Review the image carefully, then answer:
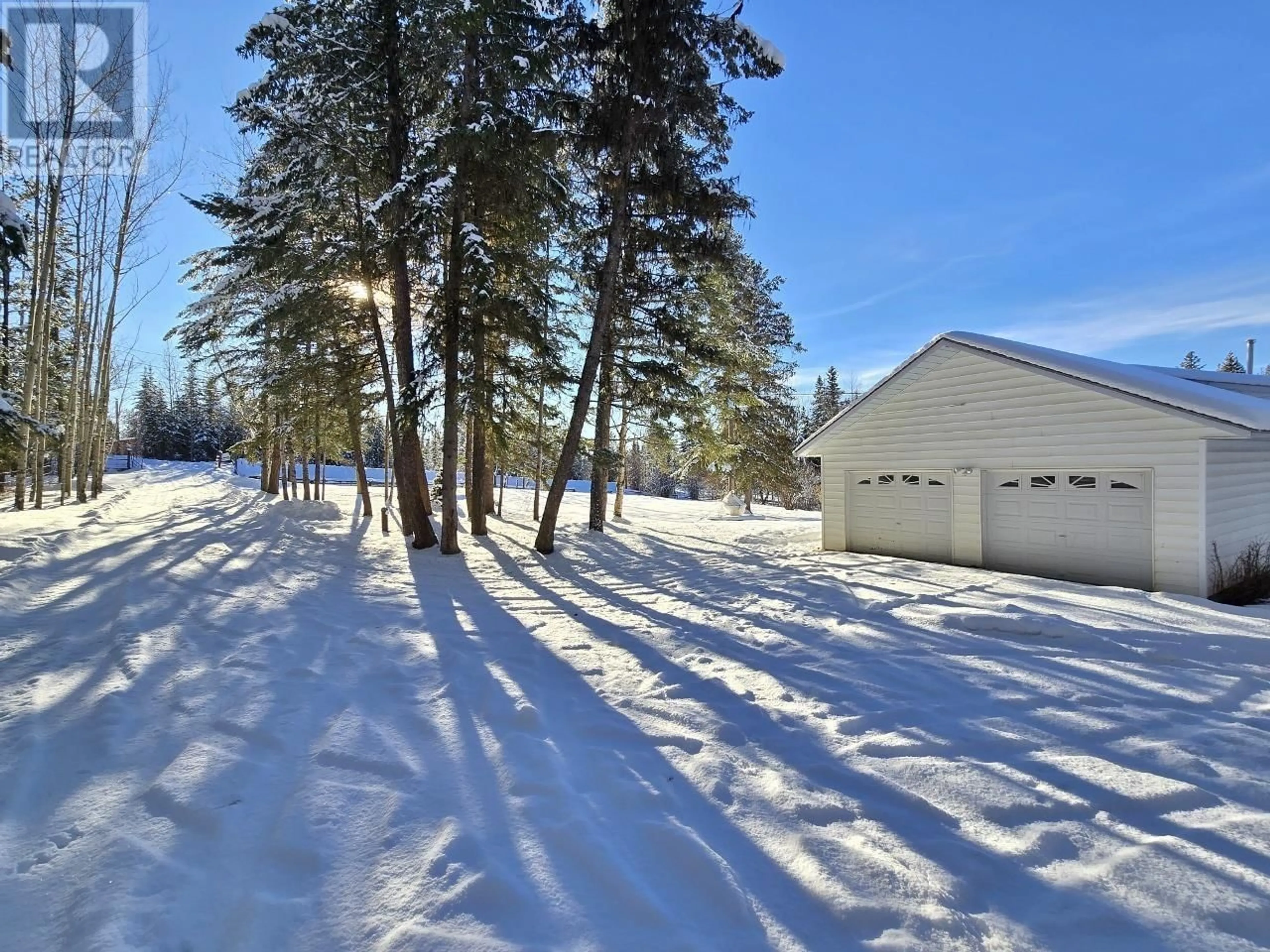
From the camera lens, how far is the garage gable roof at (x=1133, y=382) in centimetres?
689

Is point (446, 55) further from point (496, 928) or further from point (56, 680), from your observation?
point (496, 928)

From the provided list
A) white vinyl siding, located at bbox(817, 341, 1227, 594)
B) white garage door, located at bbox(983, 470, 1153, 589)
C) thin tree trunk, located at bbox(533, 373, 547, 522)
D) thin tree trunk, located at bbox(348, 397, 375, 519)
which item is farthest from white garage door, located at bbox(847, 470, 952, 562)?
thin tree trunk, located at bbox(348, 397, 375, 519)

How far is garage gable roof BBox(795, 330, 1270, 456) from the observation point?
6.89m

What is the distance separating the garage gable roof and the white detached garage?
0.09 ft

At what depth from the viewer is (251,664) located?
13.8 ft

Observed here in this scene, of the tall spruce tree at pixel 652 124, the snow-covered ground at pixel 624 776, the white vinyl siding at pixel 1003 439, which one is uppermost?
the tall spruce tree at pixel 652 124

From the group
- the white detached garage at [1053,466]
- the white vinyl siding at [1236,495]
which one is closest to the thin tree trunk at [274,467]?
the white detached garage at [1053,466]

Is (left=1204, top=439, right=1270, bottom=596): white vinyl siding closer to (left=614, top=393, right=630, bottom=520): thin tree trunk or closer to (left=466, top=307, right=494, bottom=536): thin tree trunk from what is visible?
(left=614, top=393, right=630, bottom=520): thin tree trunk

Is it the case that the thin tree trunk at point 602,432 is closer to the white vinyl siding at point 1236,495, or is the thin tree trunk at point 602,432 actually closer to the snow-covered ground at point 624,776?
the snow-covered ground at point 624,776

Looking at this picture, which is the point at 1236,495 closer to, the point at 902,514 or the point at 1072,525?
the point at 1072,525

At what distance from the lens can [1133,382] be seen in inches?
300

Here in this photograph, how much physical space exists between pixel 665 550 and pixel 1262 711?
30.0 feet

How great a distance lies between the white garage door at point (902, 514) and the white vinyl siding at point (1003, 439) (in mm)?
134

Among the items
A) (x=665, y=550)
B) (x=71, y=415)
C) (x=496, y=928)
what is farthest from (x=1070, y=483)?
(x=71, y=415)
